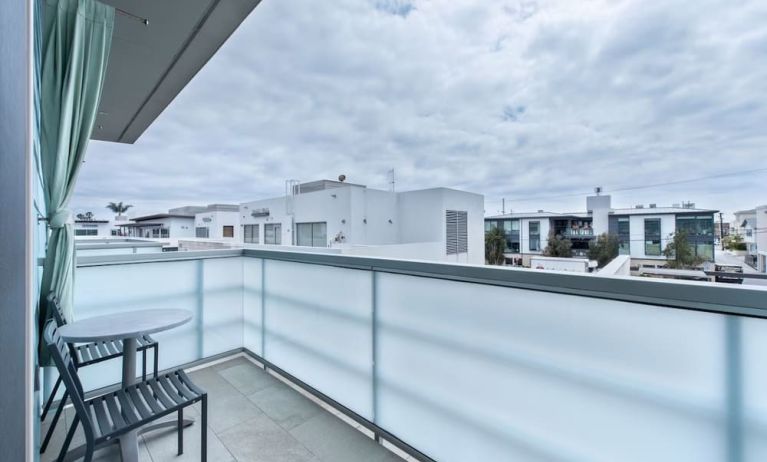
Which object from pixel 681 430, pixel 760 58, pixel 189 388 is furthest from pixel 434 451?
pixel 760 58

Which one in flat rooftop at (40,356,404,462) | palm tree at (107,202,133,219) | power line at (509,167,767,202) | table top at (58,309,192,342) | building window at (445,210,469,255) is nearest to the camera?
table top at (58,309,192,342)

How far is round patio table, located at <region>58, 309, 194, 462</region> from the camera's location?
166 cm

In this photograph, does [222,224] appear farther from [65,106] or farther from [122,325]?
[122,325]

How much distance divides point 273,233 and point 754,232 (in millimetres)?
13524

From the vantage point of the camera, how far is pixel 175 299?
2.91 m

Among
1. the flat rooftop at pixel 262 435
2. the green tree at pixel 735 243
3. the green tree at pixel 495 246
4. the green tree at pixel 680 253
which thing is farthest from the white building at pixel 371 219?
the flat rooftop at pixel 262 435

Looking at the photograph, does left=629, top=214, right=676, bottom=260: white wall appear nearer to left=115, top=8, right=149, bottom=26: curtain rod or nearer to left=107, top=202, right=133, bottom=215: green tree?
left=115, top=8, right=149, bottom=26: curtain rod

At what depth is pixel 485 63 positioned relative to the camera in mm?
7535

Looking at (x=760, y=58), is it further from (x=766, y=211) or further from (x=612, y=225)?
(x=612, y=225)

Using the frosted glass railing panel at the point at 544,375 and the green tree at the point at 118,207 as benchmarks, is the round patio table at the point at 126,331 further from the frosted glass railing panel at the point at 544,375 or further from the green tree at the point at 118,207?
the green tree at the point at 118,207

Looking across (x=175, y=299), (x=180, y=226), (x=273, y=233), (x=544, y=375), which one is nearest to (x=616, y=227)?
(x=273, y=233)

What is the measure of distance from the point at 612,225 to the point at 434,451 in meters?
16.3

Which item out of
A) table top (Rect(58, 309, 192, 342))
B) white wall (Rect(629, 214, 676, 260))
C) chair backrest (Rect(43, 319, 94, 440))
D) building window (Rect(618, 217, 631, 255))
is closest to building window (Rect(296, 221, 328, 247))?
table top (Rect(58, 309, 192, 342))

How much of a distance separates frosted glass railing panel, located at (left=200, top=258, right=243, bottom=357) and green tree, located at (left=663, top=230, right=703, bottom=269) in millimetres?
11847
